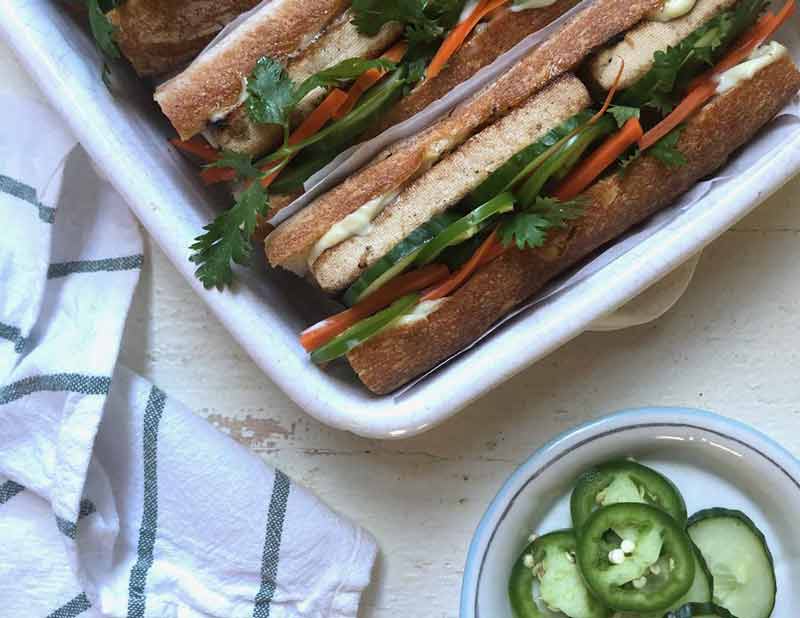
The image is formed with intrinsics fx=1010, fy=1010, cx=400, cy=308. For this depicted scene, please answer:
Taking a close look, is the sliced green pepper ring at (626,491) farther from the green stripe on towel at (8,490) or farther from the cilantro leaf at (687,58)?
the green stripe on towel at (8,490)

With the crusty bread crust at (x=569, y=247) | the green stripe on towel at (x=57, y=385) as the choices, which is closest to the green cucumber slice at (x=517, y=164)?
the crusty bread crust at (x=569, y=247)

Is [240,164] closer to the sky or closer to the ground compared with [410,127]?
closer to the ground

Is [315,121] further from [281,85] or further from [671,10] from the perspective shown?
[671,10]

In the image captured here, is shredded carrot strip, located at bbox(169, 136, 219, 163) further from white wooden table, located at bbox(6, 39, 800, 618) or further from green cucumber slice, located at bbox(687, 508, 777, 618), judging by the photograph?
green cucumber slice, located at bbox(687, 508, 777, 618)

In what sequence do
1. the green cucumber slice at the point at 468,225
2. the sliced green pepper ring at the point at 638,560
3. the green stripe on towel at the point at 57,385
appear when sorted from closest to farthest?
the green cucumber slice at the point at 468,225
the sliced green pepper ring at the point at 638,560
the green stripe on towel at the point at 57,385

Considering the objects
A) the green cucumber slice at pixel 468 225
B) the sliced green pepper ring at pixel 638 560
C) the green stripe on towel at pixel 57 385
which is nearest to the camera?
the green cucumber slice at pixel 468 225

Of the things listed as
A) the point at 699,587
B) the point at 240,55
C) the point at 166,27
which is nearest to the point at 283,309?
the point at 240,55

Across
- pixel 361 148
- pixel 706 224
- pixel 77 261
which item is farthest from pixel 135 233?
pixel 706 224

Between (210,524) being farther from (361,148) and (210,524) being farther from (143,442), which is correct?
(361,148)
